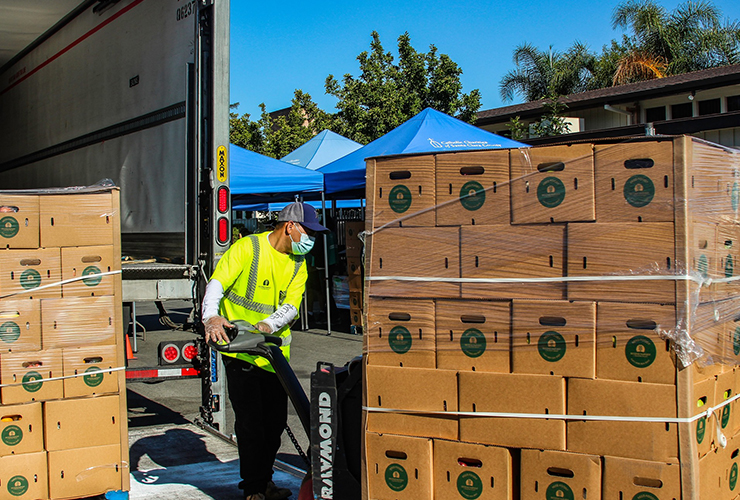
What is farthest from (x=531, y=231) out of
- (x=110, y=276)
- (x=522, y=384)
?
(x=110, y=276)

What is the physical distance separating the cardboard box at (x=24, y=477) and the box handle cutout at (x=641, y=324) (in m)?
3.04

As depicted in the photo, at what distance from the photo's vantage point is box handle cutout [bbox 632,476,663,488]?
7.38 feet

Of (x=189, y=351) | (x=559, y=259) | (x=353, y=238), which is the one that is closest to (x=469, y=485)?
(x=559, y=259)

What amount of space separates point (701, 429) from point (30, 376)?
321cm

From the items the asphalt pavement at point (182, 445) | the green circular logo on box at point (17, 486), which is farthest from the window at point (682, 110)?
the green circular logo on box at point (17, 486)

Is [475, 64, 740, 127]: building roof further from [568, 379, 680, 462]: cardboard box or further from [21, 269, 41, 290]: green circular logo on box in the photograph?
[21, 269, 41, 290]: green circular logo on box

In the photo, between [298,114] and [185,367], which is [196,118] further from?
[298,114]

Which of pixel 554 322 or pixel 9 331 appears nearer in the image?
pixel 554 322

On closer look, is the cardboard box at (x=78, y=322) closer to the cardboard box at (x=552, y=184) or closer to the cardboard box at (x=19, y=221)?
the cardboard box at (x=19, y=221)

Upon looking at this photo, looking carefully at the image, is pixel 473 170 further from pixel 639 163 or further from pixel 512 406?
pixel 512 406

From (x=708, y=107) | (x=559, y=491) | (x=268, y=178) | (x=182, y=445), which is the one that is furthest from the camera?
(x=708, y=107)

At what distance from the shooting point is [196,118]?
457 cm

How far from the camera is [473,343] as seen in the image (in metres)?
2.55

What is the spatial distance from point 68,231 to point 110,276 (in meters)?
0.33
